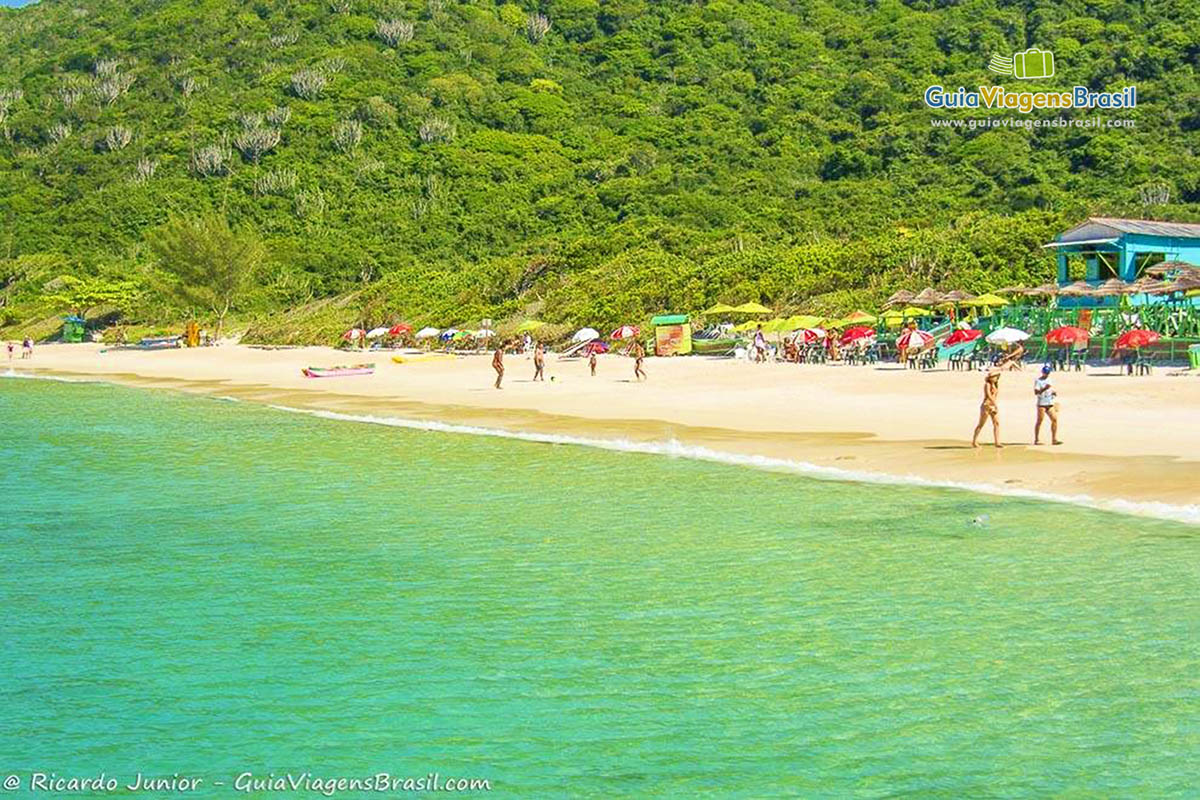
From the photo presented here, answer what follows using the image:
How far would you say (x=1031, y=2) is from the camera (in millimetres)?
98000

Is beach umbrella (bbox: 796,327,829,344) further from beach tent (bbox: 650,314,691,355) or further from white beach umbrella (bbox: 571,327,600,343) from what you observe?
white beach umbrella (bbox: 571,327,600,343)

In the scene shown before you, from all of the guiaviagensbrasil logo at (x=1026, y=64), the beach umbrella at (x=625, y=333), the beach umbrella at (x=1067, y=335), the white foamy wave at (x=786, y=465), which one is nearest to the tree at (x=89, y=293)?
the beach umbrella at (x=625, y=333)

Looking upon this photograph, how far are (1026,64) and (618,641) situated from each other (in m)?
86.1

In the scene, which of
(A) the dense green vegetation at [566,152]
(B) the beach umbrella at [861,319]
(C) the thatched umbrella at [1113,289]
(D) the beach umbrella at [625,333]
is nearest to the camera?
(C) the thatched umbrella at [1113,289]

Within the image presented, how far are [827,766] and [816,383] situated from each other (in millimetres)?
22914

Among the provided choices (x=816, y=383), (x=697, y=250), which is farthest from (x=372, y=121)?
(x=816, y=383)

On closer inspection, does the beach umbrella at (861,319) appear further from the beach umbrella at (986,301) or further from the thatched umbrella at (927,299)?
the beach umbrella at (986,301)

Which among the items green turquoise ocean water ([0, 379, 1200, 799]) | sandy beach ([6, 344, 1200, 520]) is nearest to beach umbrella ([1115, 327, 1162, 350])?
sandy beach ([6, 344, 1200, 520])

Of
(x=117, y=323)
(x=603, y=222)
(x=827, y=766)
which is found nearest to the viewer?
(x=827, y=766)

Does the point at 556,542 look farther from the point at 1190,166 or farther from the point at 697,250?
the point at 1190,166

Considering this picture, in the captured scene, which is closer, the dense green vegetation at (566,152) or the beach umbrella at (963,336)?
the beach umbrella at (963,336)

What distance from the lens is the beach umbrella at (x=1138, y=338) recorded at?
88.7ft

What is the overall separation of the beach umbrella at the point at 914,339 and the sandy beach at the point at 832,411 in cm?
93

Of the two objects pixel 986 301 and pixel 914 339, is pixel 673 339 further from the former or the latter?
pixel 914 339
